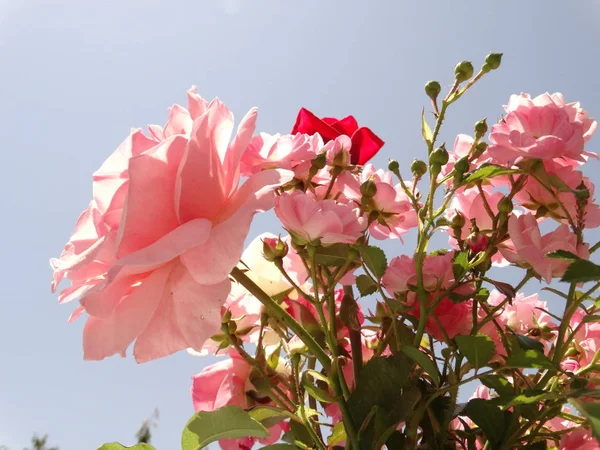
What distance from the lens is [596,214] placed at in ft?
1.56

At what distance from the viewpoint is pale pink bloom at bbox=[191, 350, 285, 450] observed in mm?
479

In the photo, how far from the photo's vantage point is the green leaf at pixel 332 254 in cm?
46

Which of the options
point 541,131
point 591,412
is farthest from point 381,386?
point 541,131

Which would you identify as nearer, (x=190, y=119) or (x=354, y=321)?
(x=190, y=119)

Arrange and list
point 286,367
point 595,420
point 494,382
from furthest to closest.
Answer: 1. point 286,367
2. point 494,382
3. point 595,420

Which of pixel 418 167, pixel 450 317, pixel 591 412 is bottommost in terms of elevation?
pixel 591 412

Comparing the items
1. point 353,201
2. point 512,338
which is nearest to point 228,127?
point 353,201

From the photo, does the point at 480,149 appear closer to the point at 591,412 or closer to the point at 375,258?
the point at 375,258

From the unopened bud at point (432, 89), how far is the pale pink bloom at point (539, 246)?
0.12 metres

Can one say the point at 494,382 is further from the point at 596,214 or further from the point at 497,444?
the point at 596,214

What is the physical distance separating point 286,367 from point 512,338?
0.19 m

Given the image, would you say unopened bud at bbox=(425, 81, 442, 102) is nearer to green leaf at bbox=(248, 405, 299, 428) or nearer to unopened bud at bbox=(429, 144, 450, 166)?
unopened bud at bbox=(429, 144, 450, 166)

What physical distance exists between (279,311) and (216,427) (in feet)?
0.28

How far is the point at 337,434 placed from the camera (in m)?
0.46
